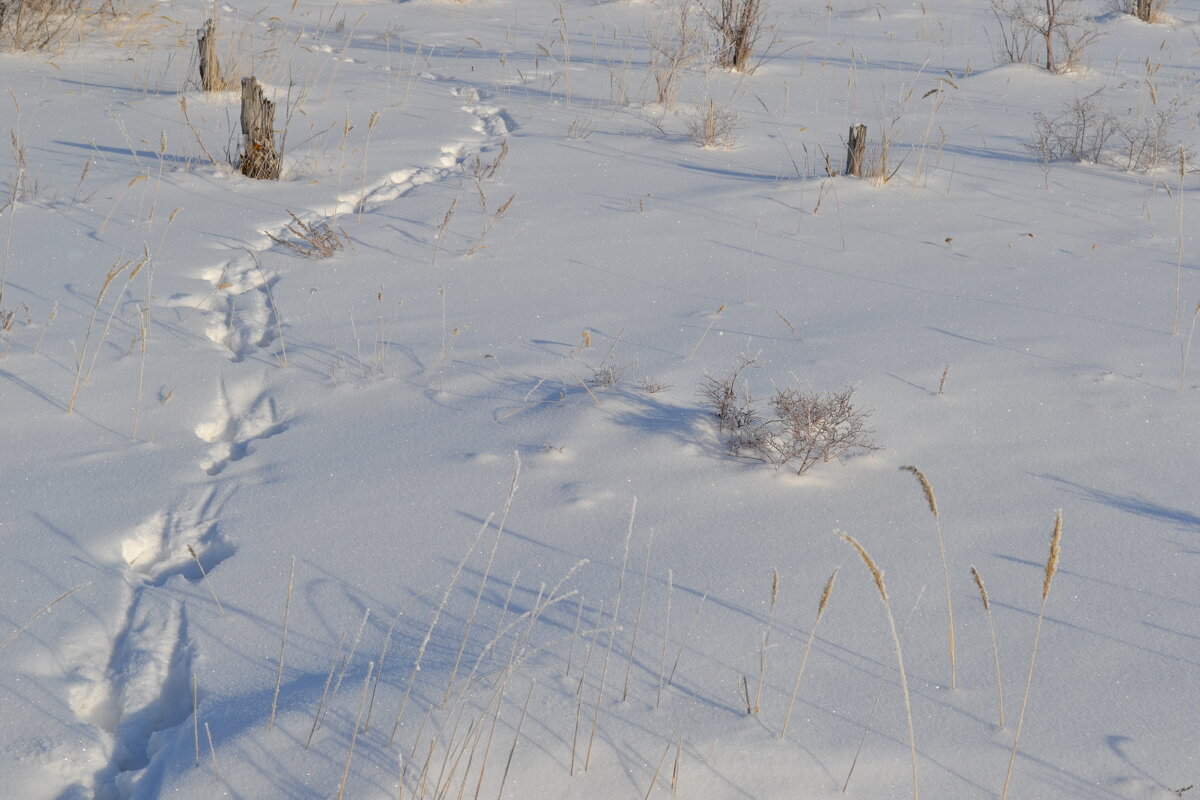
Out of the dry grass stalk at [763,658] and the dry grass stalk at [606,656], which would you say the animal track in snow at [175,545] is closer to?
the dry grass stalk at [606,656]

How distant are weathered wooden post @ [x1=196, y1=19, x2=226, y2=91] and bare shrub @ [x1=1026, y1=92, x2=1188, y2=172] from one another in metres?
4.57

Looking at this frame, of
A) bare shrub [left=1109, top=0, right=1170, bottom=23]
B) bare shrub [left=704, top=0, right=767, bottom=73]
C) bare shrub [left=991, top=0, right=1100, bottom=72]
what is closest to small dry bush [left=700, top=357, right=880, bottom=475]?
bare shrub [left=704, top=0, right=767, bottom=73]

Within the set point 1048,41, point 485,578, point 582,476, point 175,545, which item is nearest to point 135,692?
→ point 175,545

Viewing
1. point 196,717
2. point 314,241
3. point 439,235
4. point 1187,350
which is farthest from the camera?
point 439,235

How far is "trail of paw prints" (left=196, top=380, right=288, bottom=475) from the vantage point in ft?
8.56

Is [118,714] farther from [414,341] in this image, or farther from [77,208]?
[77,208]

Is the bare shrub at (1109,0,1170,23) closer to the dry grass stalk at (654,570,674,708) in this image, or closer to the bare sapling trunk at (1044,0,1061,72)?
the bare sapling trunk at (1044,0,1061,72)

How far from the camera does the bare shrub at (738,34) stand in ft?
22.1

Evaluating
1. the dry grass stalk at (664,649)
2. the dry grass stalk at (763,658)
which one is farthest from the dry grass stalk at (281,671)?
the dry grass stalk at (763,658)

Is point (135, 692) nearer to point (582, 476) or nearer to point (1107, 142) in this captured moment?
point (582, 476)

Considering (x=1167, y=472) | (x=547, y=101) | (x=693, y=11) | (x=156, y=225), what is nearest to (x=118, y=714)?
(x=1167, y=472)

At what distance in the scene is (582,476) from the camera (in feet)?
8.07

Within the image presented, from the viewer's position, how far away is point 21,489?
93.4 inches

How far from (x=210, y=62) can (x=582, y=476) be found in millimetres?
4535
